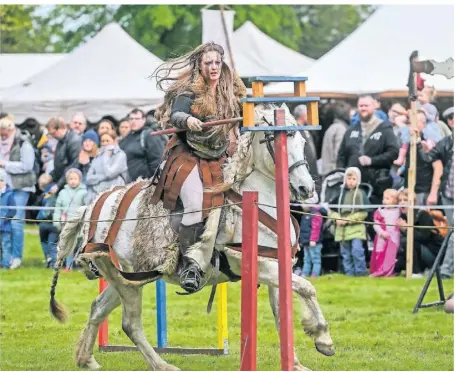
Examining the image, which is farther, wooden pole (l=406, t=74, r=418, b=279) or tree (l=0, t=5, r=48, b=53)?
tree (l=0, t=5, r=48, b=53)

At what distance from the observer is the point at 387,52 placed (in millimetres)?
20625

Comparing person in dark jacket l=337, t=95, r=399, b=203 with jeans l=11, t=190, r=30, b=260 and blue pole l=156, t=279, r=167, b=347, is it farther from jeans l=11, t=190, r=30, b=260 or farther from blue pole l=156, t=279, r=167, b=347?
blue pole l=156, t=279, r=167, b=347

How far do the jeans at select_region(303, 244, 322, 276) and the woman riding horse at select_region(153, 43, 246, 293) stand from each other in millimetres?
7755

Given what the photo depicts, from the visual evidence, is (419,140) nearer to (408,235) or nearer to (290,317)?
(408,235)

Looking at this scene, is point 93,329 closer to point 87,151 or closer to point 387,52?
point 87,151

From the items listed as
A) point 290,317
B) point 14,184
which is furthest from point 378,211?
point 290,317

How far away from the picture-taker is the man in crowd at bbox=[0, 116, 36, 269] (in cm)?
2012

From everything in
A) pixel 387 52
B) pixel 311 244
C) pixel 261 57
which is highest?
pixel 261 57

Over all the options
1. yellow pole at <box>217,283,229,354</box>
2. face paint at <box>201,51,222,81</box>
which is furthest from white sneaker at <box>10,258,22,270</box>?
face paint at <box>201,51,222,81</box>

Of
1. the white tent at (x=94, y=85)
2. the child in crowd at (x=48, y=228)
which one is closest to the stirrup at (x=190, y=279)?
the child in crowd at (x=48, y=228)

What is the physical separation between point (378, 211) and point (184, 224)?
776 centimetres

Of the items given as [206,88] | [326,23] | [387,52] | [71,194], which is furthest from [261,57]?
[326,23]

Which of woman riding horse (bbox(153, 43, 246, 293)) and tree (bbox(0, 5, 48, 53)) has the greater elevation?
tree (bbox(0, 5, 48, 53))

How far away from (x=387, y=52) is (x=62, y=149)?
518cm
